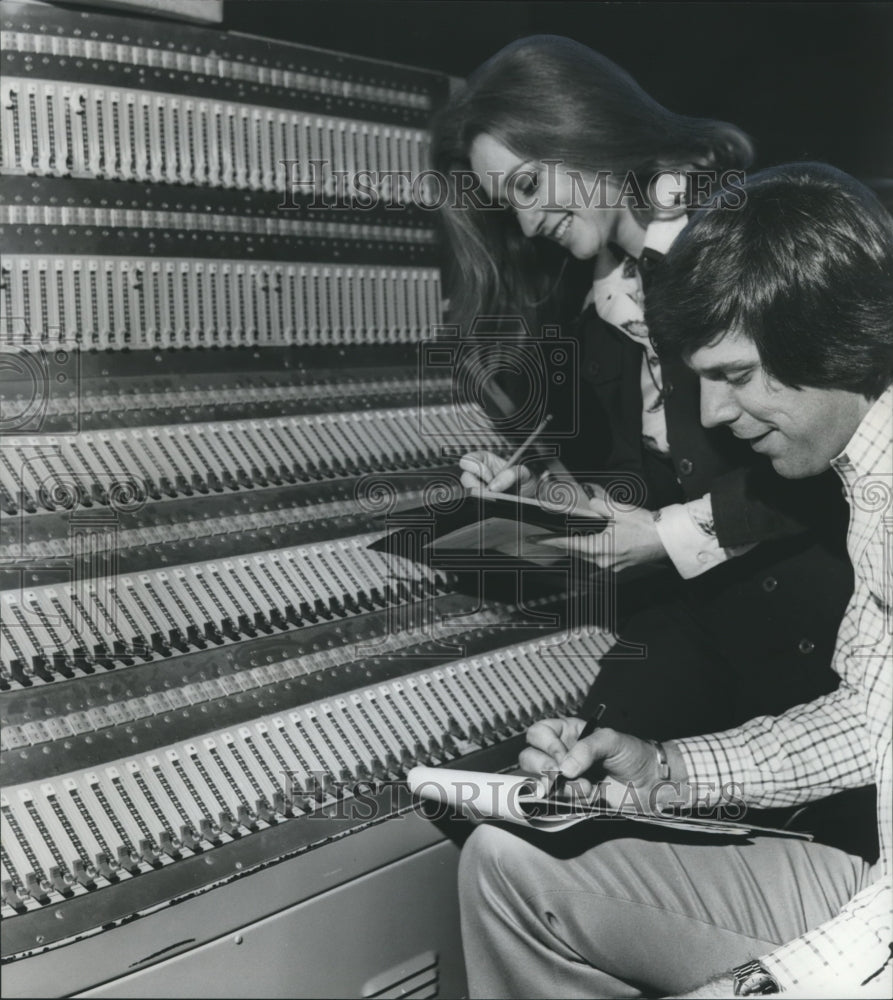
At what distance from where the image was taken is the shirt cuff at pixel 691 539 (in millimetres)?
2271

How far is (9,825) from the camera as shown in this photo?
171cm

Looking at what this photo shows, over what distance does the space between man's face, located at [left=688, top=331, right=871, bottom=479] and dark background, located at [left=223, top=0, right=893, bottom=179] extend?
457mm

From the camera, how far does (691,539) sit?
2.29m

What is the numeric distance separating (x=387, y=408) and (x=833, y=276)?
42.3 inches

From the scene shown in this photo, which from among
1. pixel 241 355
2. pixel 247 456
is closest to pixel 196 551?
pixel 247 456

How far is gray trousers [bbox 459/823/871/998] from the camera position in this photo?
199cm
